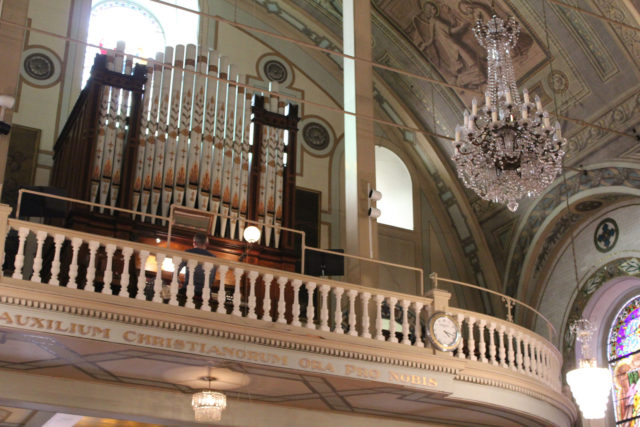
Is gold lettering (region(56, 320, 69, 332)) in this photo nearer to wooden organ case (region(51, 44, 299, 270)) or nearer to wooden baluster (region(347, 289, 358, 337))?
wooden organ case (region(51, 44, 299, 270))

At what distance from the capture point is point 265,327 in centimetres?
991

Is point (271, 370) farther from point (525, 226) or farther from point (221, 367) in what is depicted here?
point (525, 226)

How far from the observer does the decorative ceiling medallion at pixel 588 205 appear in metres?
15.2

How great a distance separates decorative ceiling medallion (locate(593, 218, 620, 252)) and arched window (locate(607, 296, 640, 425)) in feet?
3.32

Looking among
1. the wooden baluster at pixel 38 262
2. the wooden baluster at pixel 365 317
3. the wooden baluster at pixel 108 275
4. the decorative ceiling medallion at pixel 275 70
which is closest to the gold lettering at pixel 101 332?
the wooden baluster at pixel 108 275

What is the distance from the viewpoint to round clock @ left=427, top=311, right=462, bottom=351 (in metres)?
11.0

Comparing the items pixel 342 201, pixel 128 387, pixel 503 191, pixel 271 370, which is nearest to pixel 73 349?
pixel 128 387

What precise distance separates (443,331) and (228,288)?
315 cm

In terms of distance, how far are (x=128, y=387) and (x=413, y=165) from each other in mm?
9145

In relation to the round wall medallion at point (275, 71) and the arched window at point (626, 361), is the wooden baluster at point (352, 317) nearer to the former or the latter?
the arched window at point (626, 361)

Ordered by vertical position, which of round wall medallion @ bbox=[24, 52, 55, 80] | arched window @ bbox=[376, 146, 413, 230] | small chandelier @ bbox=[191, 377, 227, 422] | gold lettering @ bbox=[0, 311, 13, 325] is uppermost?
round wall medallion @ bbox=[24, 52, 55, 80]

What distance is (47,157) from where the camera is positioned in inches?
563

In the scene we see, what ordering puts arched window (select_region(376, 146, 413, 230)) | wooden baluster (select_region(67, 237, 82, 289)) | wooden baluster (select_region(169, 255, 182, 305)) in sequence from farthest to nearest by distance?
arched window (select_region(376, 146, 413, 230))
wooden baluster (select_region(169, 255, 182, 305))
wooden baluster (select_region(67, 237, 82, 289))

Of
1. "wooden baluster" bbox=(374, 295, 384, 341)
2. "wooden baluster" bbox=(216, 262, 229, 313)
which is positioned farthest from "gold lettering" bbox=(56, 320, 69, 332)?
"wooden baluster" bbox=(374, 295, 384, 341)
